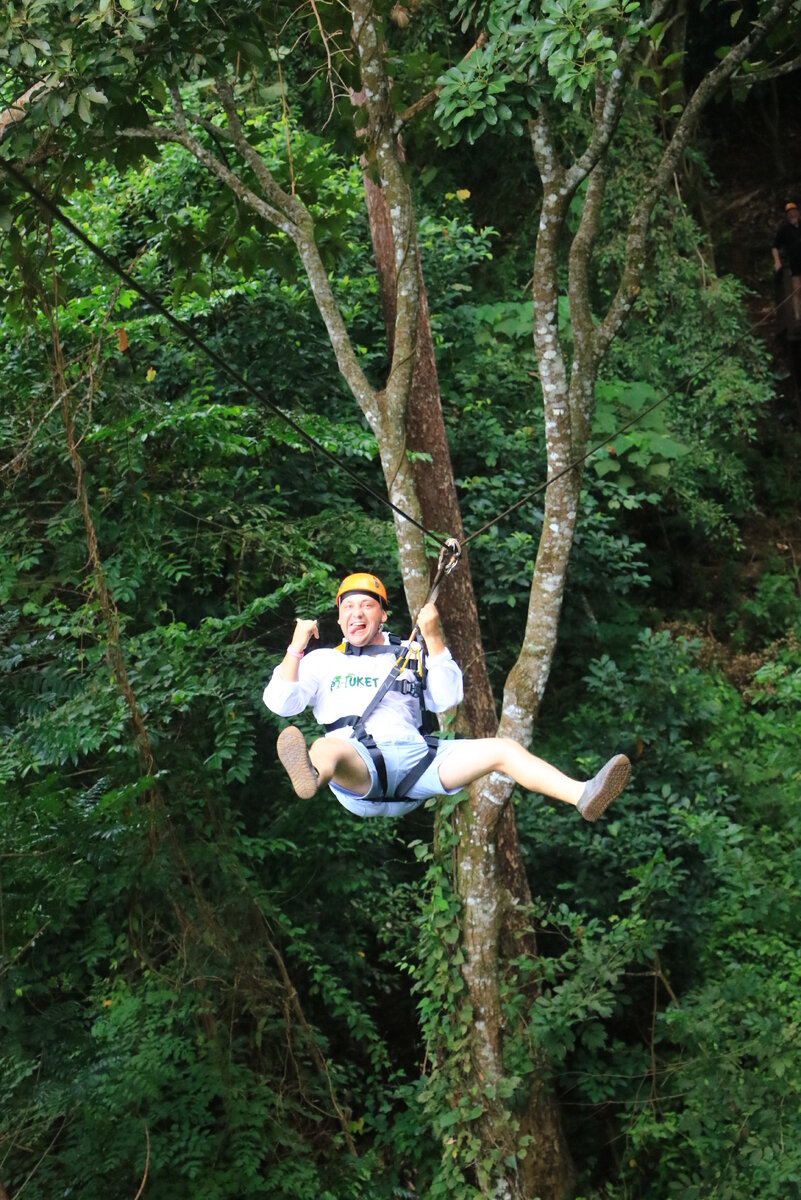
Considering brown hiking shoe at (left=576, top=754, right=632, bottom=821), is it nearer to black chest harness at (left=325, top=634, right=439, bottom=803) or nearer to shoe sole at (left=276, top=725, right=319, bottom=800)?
black chest harness at (left=325, top=634, right=439, bottom=803)

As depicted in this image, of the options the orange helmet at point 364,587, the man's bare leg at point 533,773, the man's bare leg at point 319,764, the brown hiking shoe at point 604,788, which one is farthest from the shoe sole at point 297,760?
the brown hiking shoe at point 604,788

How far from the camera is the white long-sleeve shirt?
420 cm

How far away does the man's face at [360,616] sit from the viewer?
14.2 ft

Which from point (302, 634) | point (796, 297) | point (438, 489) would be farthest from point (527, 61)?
point (796, 297)

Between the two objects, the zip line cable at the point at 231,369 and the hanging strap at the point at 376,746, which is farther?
the hanging strap at the point at 376,746

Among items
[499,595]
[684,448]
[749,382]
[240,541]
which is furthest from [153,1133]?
[749,382]

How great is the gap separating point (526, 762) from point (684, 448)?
544cm

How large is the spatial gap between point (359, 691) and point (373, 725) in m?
0.16

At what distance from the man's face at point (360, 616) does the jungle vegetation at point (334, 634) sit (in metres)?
1.31

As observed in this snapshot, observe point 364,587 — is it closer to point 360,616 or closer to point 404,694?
point 360,616

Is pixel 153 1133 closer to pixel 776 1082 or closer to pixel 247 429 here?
pixel 776 1082

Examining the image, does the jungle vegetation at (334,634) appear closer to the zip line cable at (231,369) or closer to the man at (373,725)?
the zip line cable at (231,369)

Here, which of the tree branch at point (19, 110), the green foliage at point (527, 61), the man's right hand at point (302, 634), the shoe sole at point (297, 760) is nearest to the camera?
the shoe sole at point (297, 760)

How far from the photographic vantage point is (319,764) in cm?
408
